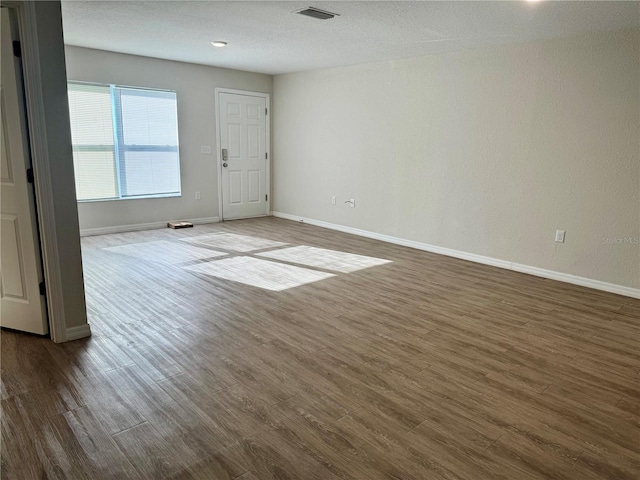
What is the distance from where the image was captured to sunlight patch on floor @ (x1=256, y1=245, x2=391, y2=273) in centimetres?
476

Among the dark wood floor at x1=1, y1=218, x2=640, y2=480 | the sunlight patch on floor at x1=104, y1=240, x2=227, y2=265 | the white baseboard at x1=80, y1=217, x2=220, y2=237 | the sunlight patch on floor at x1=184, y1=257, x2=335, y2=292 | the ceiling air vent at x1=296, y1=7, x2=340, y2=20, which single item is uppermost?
the ceiling air vent at x1=296, y1=7, x2=340, y2=20

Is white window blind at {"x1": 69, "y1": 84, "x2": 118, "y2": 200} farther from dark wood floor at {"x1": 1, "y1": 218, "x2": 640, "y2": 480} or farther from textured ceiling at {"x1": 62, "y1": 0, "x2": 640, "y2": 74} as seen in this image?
dark wood floor at {"x1": 1, "y1": 218, "x2": 640, "y2": 480}

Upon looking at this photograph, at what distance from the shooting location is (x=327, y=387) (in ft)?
7.73

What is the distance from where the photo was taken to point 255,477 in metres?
1.70

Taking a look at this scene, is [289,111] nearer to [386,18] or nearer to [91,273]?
[386,18]

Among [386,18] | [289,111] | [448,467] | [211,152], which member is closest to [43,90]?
[386,18]

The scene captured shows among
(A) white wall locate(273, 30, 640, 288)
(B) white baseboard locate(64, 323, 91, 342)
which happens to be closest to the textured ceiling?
(A) white wall locate(273, 30, 640, 288)

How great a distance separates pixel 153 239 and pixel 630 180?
5.47 m

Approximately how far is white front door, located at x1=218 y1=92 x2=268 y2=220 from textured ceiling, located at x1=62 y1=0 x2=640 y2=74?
154cm

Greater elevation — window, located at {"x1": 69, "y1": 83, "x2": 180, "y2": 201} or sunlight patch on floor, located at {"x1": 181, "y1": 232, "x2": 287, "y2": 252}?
window, located at {"x1": 69, "y1": 83, "x2": 180, "y2": 201}

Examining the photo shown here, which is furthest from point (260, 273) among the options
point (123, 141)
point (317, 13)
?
point (123, 141)

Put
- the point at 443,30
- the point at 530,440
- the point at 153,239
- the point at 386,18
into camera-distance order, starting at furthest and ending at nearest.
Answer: the point at 153,239 < the point at 443,30 < the point at 386,18 < the point at 530,440

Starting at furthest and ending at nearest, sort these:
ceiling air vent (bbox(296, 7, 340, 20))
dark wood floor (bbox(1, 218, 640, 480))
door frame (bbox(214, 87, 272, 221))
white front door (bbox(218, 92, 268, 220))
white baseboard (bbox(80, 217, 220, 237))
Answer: white front door (bbox(218, 92, 268, 220)) < door frame (bbox(214, 87, 272, 221)) < white baseboard (bbox(80, 217, 220, 237)) < ceiling air vent (bbox(296, 7, 340, 20)) < dark wood floor (bbox(1, 218, 640, 480))

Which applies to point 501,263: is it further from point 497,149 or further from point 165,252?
point 165,252
